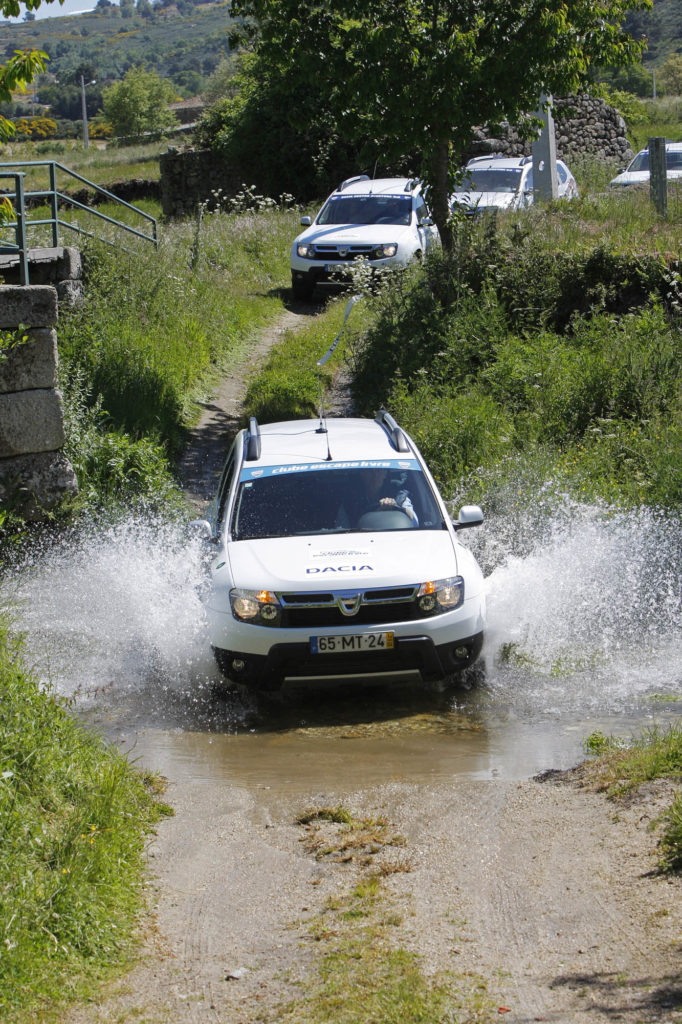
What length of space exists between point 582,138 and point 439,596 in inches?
1041

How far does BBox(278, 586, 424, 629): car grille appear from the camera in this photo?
7133mm

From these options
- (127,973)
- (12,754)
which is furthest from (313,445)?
(127,973)

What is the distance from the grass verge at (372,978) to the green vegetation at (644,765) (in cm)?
117

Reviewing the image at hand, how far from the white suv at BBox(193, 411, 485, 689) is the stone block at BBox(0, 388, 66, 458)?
3.20m

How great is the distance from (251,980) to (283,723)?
3.11 m

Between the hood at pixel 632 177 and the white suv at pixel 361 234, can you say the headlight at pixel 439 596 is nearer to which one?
the white suv at pixel 361 234

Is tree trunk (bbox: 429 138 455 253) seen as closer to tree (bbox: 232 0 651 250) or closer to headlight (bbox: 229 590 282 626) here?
tree (bbox: 232 0 651 250)

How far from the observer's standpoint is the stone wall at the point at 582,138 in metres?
28.4

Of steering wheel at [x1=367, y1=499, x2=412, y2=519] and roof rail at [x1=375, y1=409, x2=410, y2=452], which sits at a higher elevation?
roof rail at [x1=375, y1=409, x2=410, y2=452]

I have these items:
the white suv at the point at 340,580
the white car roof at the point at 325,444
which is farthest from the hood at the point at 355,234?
the white suv at the point at 340,580

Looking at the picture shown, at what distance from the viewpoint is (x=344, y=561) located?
7.39m

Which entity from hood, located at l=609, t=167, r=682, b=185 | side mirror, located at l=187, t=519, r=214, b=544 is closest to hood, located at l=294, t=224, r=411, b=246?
hood, located at l=609, t=167, r=682, b=185

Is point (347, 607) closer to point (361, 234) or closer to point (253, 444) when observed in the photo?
point (253, 444)

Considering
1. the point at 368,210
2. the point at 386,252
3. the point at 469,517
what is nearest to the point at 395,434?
the point at 469,517
